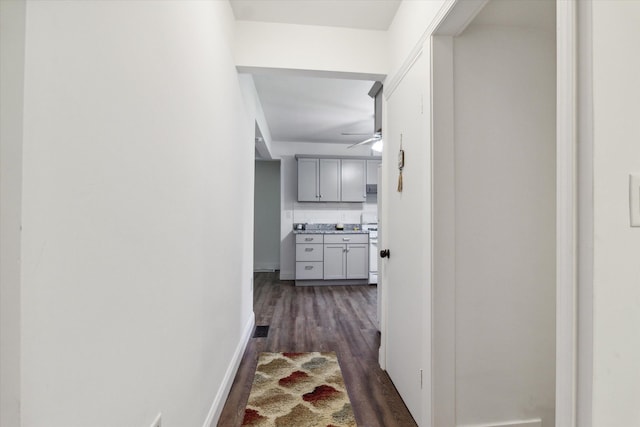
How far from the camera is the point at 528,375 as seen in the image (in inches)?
59.1

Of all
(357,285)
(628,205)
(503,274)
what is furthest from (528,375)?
(357,285)

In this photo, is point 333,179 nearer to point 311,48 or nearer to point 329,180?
point 329,180

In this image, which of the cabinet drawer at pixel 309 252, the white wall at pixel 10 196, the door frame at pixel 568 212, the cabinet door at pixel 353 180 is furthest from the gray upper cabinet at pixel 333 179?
the white wall at pixel 10 196

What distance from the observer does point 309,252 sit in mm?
4797

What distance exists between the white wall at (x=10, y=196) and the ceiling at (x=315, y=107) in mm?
2582

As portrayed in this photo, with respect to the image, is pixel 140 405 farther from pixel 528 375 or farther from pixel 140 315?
pixel 528 375

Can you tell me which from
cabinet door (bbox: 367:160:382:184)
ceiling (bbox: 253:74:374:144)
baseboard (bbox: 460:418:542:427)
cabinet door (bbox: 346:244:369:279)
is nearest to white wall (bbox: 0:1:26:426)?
baseboard (bbox: 460:418:542:427)

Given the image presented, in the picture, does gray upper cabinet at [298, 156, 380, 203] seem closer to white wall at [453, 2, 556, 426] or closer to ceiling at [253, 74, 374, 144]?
ceiling at [253, 74, 374, 144]

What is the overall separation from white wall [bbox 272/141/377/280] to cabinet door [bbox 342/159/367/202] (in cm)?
22

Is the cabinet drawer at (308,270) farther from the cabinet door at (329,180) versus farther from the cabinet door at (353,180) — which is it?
the cabinet door at (353,180)

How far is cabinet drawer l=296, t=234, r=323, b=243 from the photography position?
4.79 metres

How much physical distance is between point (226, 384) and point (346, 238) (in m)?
3.32

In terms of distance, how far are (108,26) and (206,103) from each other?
74 cm

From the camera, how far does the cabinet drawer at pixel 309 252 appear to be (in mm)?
4785
